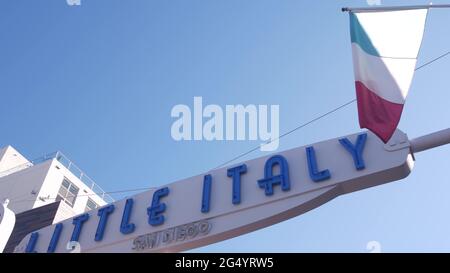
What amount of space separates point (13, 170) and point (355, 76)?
24.4 metres

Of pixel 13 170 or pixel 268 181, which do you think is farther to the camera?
pixel 13 170

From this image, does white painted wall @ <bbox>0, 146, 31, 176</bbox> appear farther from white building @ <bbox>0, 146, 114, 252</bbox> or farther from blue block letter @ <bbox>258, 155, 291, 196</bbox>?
blue block letter @ <bbox>258, 155, 291, 196</bbox>

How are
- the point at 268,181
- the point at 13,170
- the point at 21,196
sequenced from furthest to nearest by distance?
the point at 13,170 → the point at 21,196 → the point at 268,181

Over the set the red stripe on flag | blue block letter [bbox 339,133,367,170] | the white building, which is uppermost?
the white building

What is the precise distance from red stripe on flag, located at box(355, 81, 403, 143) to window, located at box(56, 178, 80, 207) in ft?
63.4

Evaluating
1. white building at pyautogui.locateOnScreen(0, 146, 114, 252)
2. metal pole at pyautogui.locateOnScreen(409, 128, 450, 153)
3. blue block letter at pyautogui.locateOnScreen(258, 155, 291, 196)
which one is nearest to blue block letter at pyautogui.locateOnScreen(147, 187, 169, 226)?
blue block letter at pyautogui.locateOnScreen(258, 155, 291, 196)

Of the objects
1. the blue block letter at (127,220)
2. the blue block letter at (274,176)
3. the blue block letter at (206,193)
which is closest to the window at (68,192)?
the blue block letter at (127,220)

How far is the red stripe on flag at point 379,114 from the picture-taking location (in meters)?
5.18

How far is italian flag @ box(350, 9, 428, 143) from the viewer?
5.23 metres

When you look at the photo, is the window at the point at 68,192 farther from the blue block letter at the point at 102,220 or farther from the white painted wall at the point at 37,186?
the blue block letter at the point at 102,220

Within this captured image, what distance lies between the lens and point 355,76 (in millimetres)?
5539

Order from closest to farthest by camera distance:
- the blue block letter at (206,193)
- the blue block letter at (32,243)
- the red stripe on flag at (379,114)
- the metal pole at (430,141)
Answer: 1. the red stripe on flag at (379,114)
2. the metal pole at (430,141)
3. the blue block letter at (206,193)
4. the blue block letter at (32,243)
